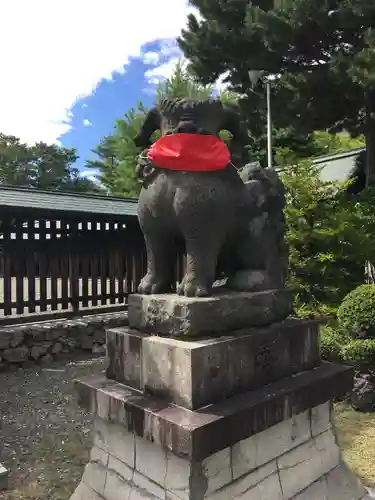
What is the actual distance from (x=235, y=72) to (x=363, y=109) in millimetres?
2341

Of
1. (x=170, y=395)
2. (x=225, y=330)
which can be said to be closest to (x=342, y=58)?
(x=225, y=330)

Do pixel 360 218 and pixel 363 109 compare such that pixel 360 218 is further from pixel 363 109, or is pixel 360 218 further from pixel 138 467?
pixel 138 467

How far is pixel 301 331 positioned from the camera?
2.42 meters

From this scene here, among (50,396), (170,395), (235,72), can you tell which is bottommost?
(50,396)

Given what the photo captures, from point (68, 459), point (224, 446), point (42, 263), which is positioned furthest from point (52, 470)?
point (42, 263)

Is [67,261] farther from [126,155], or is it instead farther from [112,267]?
[126,155]

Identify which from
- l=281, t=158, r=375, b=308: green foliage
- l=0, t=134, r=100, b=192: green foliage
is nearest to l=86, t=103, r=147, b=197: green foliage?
l=0, t=134, r=100, b=192: green foliage

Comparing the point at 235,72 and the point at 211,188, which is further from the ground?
the point at 235,72

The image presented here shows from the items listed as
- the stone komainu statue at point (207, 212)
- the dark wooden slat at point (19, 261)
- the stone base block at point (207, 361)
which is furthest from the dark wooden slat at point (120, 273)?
the stone base block at point (207, 361)

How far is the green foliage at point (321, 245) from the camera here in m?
5.97

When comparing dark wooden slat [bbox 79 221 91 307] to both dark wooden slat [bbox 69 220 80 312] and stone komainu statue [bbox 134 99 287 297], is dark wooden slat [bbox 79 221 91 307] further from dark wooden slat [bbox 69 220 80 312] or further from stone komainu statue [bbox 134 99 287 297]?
stone komainu statue [bbox 134 99 287 297]

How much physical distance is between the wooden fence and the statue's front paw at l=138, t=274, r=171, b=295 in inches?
180

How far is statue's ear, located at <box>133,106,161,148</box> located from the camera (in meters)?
2.29

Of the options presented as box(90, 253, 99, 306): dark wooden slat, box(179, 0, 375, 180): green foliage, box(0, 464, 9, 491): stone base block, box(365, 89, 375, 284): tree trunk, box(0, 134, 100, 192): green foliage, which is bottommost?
box(0, 464, 9, 491): stone base block
